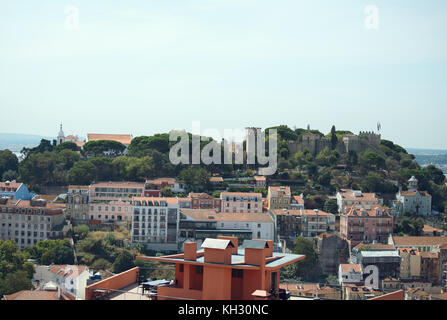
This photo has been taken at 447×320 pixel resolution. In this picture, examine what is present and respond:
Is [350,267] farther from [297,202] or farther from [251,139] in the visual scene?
[251,139]

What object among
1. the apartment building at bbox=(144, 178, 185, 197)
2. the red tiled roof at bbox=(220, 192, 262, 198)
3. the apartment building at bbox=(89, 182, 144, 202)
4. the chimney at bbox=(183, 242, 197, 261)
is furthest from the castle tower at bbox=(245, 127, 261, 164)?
the chimney at bbox=(183, 242, 197, 261)

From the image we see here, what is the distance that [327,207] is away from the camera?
32125 mm

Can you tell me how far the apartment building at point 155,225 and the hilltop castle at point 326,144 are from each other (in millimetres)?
15923

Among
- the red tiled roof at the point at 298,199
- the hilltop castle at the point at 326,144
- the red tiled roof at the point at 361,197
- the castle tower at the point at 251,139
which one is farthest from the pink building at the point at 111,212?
the hilltop castle at the point at 326,144

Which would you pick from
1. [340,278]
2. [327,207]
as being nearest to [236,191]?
[327,207]

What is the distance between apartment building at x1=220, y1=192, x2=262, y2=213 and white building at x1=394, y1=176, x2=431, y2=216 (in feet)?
27.7

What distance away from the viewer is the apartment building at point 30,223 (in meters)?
26.9

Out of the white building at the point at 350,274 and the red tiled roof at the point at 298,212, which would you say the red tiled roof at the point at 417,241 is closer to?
the white building at the point at 350,274

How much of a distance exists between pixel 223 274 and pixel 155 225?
1989cm

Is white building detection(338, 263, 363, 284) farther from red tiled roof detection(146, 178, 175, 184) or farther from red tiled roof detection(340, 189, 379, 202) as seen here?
red tiled roof detection(146, 178, 175, 184)

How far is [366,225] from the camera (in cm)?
2928

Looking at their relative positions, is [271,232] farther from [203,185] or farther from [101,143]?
[101,143]
